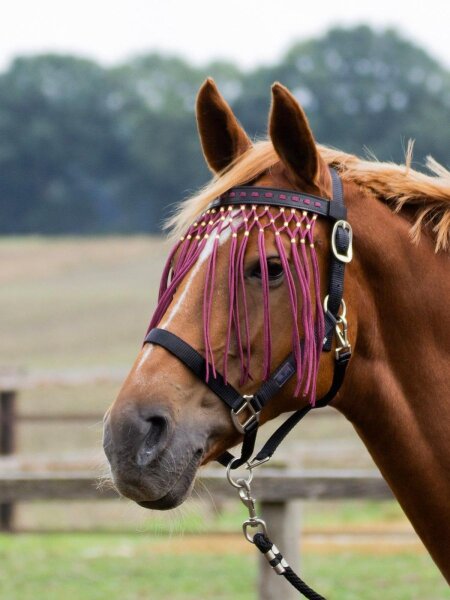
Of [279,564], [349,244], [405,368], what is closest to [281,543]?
[279,564]

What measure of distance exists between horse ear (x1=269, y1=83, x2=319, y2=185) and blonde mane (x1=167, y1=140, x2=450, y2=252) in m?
0.08

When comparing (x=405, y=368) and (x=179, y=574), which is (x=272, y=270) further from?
(x=179, y=574)

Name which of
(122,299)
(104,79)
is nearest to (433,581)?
(122,299)

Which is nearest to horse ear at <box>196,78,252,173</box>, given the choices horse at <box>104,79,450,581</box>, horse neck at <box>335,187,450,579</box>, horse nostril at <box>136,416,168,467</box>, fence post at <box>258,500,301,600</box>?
horse at <box>104,79,450,581</box>

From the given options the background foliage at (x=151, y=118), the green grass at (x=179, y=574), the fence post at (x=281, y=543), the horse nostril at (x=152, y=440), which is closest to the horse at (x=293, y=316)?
the horse nostril at (x=152, y=440)

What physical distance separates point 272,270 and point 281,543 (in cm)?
259

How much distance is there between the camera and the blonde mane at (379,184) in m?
2.63


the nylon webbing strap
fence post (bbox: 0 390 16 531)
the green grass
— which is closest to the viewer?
the nylon webbing strap

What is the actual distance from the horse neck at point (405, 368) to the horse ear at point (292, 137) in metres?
0.18

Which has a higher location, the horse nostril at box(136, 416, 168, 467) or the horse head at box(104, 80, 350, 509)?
the horse head at box(104, 80, 350, 509)

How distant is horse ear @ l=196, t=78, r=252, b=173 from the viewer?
2.71 m

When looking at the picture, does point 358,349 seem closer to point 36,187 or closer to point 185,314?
point 185,314

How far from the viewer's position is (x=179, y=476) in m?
2.29

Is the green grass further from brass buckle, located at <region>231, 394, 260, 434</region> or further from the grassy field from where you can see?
brass buckle, located at <region>231, 394, 260, 434</region>
